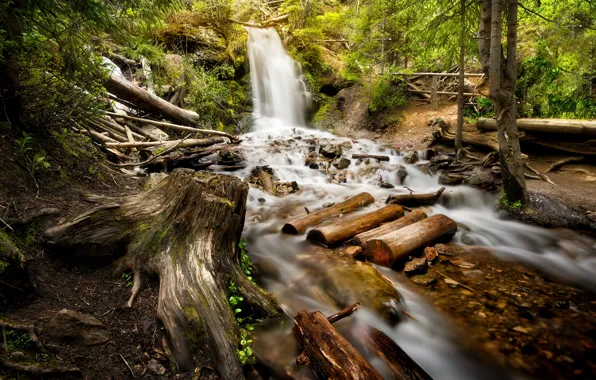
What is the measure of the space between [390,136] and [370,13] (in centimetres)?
552

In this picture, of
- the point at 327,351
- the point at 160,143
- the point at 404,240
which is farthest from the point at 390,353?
the point at 160,143

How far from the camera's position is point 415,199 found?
21.8ft

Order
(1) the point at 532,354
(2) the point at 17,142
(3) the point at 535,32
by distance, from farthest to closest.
Answer: (3) the point at 535,32 < (2) the point at 17,142 < (1) the point at 532,354

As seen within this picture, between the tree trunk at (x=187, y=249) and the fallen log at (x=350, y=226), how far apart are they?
1875mm

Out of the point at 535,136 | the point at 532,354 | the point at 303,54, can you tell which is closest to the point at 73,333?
the point at 532,354

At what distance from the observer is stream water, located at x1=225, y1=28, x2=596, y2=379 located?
3002mm

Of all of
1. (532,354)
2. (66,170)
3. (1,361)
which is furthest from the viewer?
(66,170)

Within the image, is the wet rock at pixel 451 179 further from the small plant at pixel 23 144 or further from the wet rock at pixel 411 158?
the small plant at pixel 23 144

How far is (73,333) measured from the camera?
1.96 meters

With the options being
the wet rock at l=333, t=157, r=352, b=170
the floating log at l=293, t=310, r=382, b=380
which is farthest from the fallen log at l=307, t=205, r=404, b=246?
the wet rock at l=333, t=157, r=352, b=170

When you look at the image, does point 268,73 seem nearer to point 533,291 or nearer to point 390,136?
point 390,136

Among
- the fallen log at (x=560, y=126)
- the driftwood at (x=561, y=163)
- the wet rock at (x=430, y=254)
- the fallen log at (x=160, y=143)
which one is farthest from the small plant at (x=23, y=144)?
the fallen log at (x=560, y=126)

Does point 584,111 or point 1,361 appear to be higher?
point 584,111

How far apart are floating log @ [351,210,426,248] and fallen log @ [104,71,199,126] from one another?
5.42m
